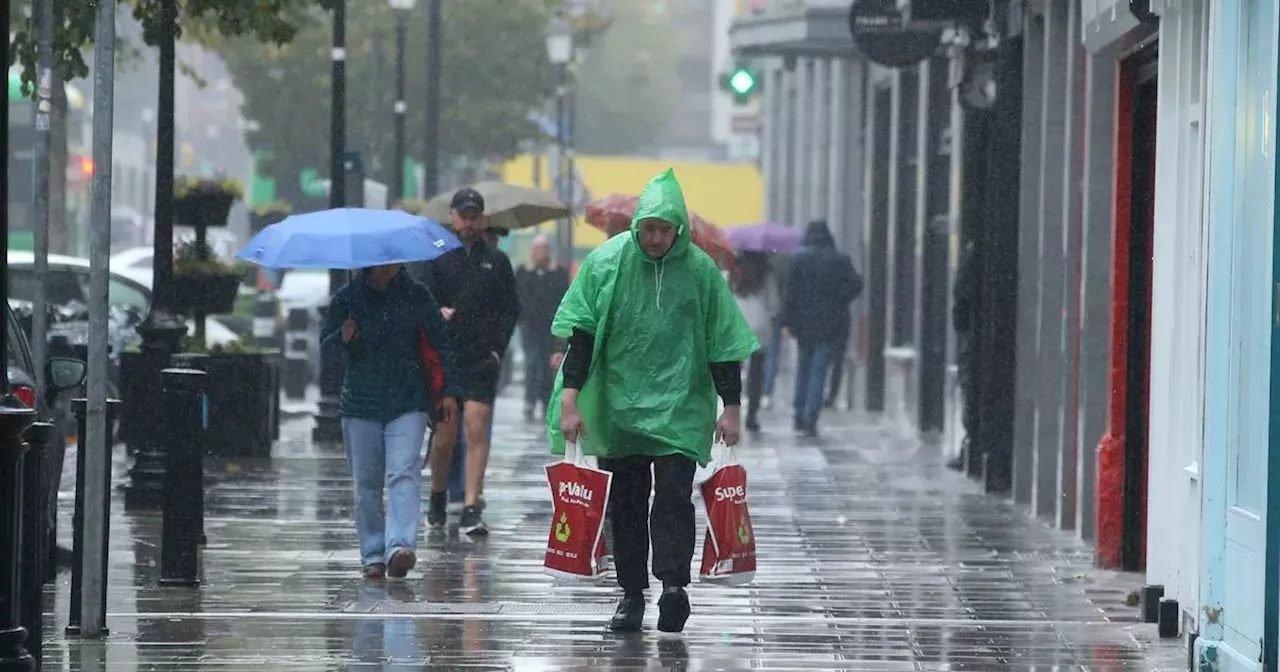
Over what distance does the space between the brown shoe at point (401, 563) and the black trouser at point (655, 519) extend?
1.66 m

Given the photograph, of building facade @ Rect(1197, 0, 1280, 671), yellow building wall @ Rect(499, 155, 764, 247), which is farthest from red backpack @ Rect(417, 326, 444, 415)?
yellow building wall @ Rect(499, 155, 764, 247)

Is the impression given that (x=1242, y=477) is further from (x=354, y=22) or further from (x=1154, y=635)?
(x=354, y=22)

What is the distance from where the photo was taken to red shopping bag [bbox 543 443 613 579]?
9711 mm

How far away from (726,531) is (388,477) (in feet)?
7.74

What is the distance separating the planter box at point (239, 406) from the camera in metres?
18.3

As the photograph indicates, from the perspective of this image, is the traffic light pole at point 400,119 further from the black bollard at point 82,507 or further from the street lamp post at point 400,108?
the black bollard at point 82,507

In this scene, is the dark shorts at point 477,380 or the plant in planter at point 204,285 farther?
the plant in planter at point 204,285

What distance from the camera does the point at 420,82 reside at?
50.0m

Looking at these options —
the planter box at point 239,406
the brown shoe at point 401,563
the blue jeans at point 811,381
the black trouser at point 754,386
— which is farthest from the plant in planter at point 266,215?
the brown shoe at point 401,563

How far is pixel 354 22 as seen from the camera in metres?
48.4

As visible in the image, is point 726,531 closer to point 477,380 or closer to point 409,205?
point 477,380

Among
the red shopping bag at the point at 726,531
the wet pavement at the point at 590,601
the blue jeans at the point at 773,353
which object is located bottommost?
the wet pavement at the point at 590,601

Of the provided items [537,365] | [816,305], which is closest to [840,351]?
[816,305]

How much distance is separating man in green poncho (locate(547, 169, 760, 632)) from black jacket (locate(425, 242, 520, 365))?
3936 mm
